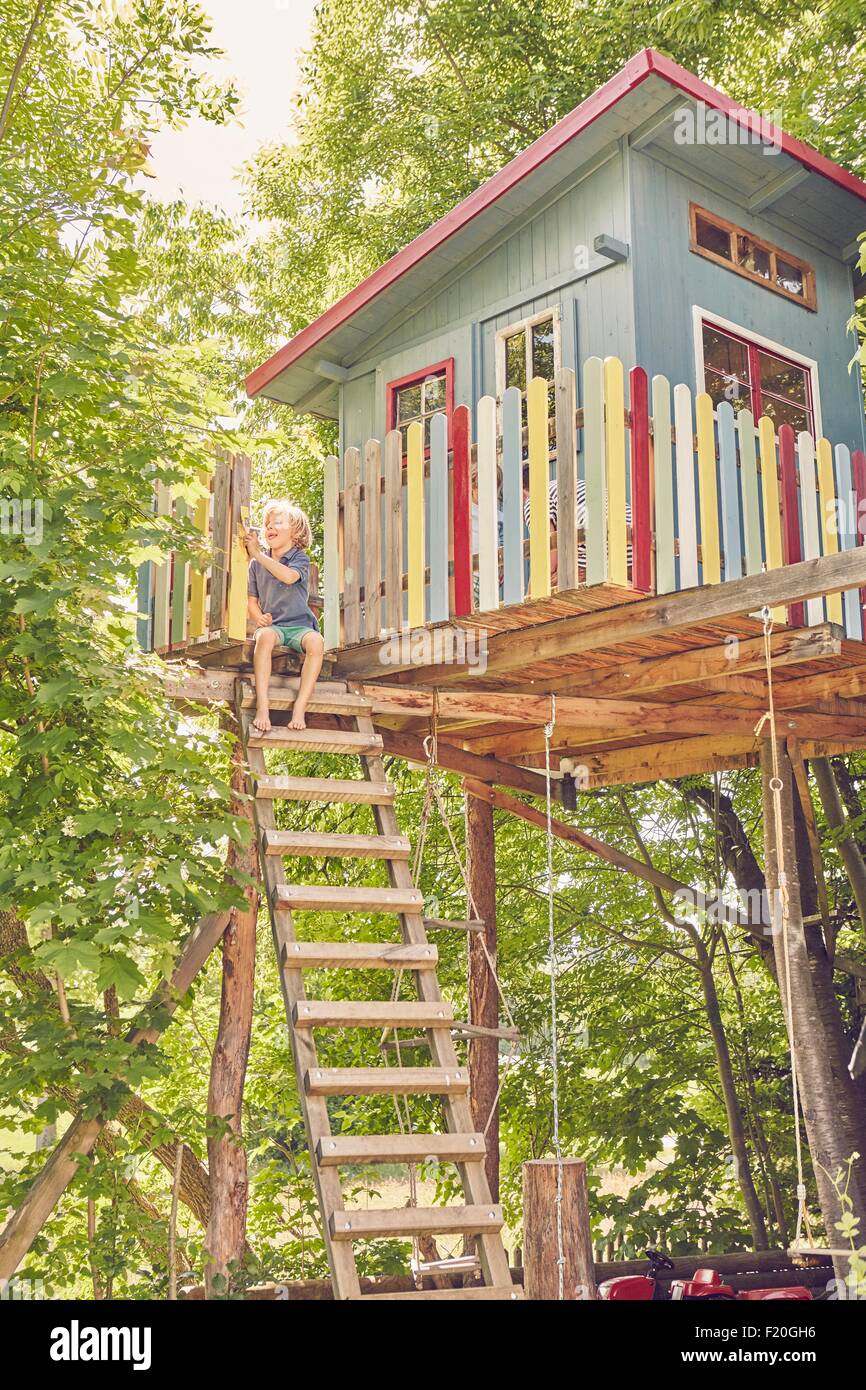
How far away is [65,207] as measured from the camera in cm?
594

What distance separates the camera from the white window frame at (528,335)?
382 inches

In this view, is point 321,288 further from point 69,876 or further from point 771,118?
point 69,876

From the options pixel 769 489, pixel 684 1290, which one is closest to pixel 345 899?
pixel 769 489

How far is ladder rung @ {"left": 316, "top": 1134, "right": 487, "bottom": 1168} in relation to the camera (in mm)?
5520

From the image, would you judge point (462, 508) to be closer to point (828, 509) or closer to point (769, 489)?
point (769, 489)

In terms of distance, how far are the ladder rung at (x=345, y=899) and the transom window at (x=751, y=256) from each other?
235 inches

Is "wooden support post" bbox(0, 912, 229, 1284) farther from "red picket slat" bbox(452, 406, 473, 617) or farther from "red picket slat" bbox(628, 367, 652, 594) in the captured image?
"red picket slat" bbox(628, 367, 652, 594)

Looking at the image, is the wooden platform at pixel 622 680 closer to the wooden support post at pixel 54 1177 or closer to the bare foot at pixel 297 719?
the bare foot at pixel 297 719

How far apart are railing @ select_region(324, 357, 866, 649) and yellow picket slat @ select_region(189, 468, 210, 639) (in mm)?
738

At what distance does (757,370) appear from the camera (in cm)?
1032

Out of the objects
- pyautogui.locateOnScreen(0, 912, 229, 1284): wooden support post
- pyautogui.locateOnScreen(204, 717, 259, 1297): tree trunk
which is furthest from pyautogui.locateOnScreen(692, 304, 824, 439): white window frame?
pyautogui.locateOnScreen(0, 912, 229, 1284): wooden support post

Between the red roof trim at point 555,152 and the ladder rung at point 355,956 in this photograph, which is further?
the red roof trim at point 555,152

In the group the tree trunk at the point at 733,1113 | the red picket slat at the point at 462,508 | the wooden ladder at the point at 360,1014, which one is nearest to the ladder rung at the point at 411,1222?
the wooden ladder at the point at 360,1014
